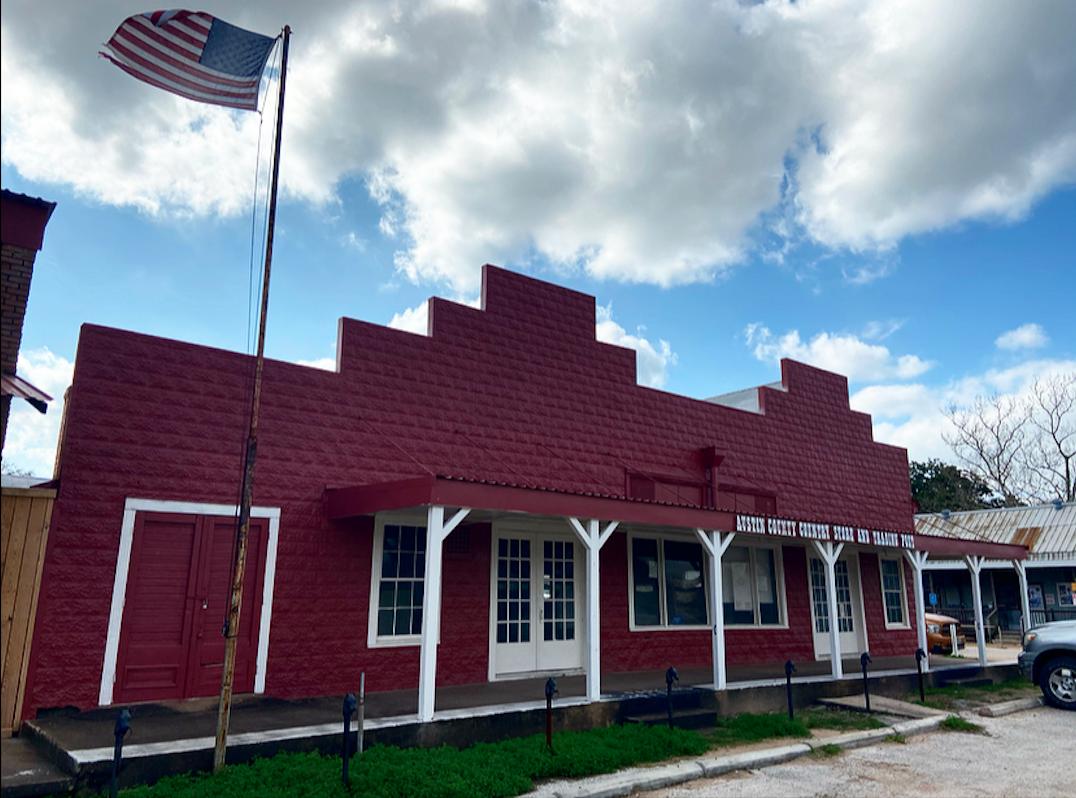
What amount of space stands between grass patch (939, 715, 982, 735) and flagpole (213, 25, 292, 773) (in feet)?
30.7

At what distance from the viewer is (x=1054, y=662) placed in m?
12.6

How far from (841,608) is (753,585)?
326 centimetres

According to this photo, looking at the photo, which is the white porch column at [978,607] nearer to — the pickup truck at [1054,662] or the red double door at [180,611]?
the pickup truck at [1054,662]

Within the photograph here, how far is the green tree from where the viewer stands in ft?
131

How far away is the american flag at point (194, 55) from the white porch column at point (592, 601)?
6103 mm

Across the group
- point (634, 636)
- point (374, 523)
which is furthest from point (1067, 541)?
point (374, 523)

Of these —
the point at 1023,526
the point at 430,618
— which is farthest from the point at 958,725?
the point at 1023,526

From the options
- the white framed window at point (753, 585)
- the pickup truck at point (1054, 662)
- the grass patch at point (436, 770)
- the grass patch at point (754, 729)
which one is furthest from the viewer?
the white framed window at point (753, 585)

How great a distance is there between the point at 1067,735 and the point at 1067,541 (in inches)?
700

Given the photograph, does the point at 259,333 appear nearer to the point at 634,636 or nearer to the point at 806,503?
the point at 634,636

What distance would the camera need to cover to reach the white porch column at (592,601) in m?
9.60

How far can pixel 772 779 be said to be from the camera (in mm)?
7980

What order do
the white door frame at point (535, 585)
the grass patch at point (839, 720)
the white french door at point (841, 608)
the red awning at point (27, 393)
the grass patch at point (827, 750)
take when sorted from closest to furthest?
the red awning at point (27, 393) → the grass patch at point (827, 750) → the grass patch at point (839, 720) → the white door frame at point (535, 585) → the white french door at point (841, 608)

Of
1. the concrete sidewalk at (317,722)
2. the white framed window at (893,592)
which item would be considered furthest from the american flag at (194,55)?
the white framed window at (893,592)
